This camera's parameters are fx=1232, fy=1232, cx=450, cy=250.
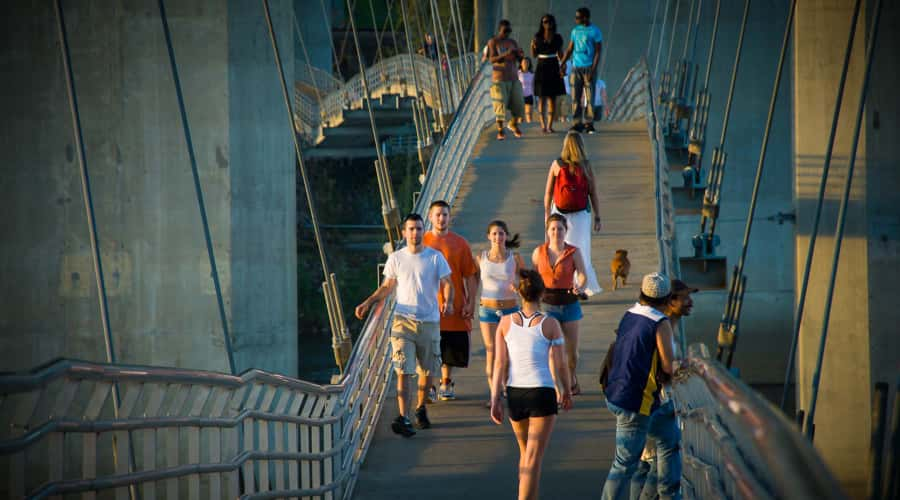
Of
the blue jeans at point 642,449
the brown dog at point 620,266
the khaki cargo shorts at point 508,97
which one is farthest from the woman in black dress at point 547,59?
the blue jeans at point 642,449

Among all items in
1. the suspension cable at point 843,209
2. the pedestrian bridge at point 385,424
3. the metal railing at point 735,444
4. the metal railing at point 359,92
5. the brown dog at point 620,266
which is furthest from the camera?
the metal railing at point 359,92

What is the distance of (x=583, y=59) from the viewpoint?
657 inches

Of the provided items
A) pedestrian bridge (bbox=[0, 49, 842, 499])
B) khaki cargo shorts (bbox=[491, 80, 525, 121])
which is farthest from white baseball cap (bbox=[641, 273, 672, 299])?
khaki cargo shorts (bbox=[491, 80, 525, 121])

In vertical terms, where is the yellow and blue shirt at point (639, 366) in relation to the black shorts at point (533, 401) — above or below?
above

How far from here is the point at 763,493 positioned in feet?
11.8

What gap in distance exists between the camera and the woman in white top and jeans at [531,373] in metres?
6.57

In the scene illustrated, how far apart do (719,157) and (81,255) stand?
7791 millimetres

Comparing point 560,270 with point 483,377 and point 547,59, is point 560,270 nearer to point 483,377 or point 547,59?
point 483,377

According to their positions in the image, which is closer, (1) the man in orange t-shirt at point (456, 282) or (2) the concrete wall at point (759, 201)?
(1) the man in orange t-shirt at point (456, 282)

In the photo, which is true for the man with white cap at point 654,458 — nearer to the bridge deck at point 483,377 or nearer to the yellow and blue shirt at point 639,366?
the yellow and blue shirt at point 639,366

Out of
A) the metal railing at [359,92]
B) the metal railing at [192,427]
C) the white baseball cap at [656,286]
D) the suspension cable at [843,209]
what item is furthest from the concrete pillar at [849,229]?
the metal railing at [359,92]

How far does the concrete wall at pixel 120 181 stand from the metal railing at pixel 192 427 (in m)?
6.59

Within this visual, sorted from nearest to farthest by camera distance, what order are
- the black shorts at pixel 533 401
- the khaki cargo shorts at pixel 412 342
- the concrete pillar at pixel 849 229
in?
the black shorts at pixel 533 401 < the khaki cargo shorts at pixel 412 342 < the concrete pillar at pixel 849 229

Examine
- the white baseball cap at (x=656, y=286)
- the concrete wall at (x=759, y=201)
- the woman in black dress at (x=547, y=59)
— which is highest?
the woman in black dress at (x=547, y=59)
